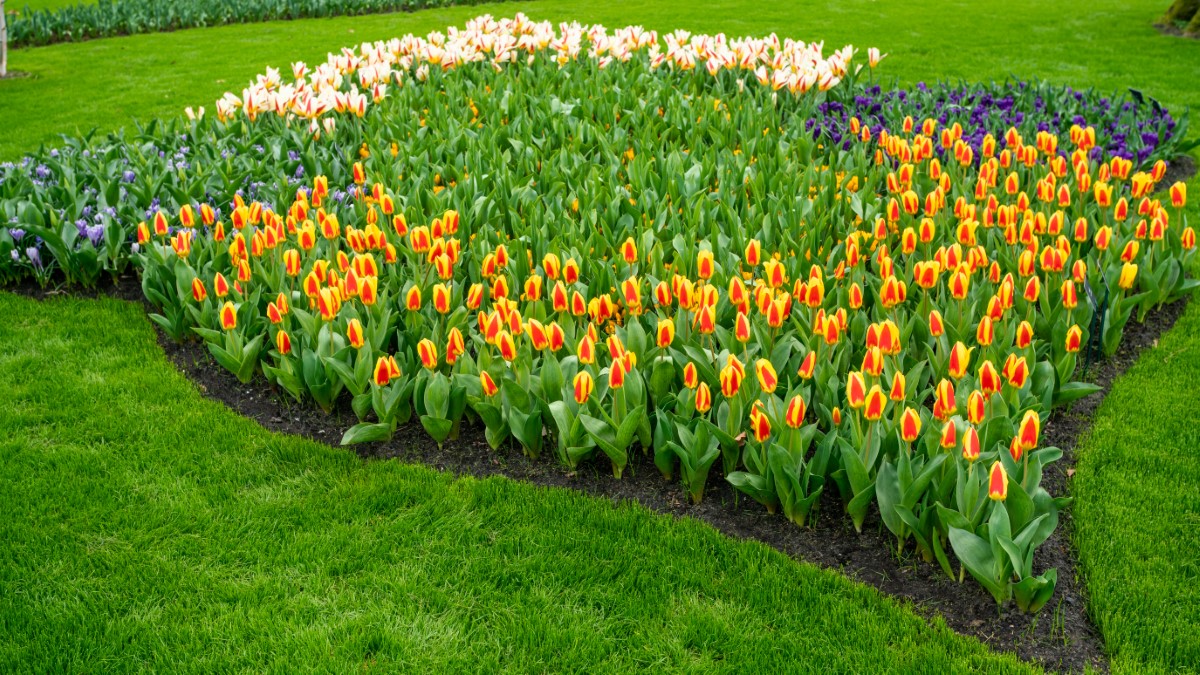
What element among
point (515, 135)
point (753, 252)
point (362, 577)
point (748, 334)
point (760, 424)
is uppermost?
point (515, 135)

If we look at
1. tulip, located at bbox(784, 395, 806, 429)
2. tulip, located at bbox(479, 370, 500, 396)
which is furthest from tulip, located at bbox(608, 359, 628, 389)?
tulip, located at bbox(784, 395, 806, 429)

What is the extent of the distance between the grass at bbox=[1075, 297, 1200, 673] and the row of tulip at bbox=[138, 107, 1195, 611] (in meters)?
0.27

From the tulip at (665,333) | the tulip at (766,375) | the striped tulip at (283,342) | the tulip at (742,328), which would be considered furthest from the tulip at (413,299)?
the tulip at (766,375)

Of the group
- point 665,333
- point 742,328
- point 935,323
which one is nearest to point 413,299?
point 665,333

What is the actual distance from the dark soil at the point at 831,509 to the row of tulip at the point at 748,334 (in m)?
0.08

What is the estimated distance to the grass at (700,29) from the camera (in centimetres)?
1131

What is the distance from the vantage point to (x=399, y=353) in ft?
13.9

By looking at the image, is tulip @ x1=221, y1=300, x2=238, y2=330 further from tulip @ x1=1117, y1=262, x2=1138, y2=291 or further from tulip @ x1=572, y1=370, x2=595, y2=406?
tulip @ x1=1117, y1=262, x2=1138, y2=291

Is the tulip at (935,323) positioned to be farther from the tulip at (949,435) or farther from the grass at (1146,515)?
the grass at (1146,515)

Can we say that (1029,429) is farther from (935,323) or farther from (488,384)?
(488,384)

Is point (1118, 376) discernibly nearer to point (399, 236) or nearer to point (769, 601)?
point (769, 601)

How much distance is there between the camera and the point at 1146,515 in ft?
12.0

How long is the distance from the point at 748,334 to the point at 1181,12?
1376 cm

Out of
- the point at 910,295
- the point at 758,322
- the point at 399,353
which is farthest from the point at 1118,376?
the point at 399,353
